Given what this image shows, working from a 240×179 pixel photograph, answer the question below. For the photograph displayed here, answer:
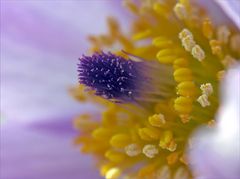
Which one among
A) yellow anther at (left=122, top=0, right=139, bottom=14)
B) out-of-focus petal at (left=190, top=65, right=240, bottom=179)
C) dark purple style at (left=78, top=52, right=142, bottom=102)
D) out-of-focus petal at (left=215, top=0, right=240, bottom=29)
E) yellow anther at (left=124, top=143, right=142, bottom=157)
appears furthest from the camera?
yellow anther at (left=122, top=0, right=139, bottom=14)

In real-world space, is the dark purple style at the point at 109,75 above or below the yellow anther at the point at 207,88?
above

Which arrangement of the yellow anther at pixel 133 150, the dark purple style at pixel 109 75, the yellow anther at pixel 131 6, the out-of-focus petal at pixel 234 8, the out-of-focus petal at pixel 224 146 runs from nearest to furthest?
the out-of-focus petal at pixel 224 146, the out-of-focus petal at pixel 234 8, the dark purple style at pixel 109 75, the yellow anther at pixel 133 150, the yellow anther at pixel 131 6

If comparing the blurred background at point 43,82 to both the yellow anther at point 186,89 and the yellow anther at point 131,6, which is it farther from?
the yellow anther at point 186,89

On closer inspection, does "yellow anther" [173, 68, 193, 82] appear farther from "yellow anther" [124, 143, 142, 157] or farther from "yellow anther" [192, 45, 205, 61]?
"yellow anther" [124, 143, 142, 157]

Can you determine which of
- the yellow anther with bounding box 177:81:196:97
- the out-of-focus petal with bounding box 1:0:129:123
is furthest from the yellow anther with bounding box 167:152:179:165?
the out-of-focus petal with bounding box 1:0:129:123

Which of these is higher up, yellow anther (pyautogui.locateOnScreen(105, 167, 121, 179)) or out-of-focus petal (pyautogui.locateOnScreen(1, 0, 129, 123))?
out-of-focus petal (pyautogui.locateOnScreen(1, 0, 129, 123))

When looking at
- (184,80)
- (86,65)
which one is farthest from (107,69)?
(184,80)

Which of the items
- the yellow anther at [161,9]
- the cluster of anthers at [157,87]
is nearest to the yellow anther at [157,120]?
the cluster of anthers at [157,87]
